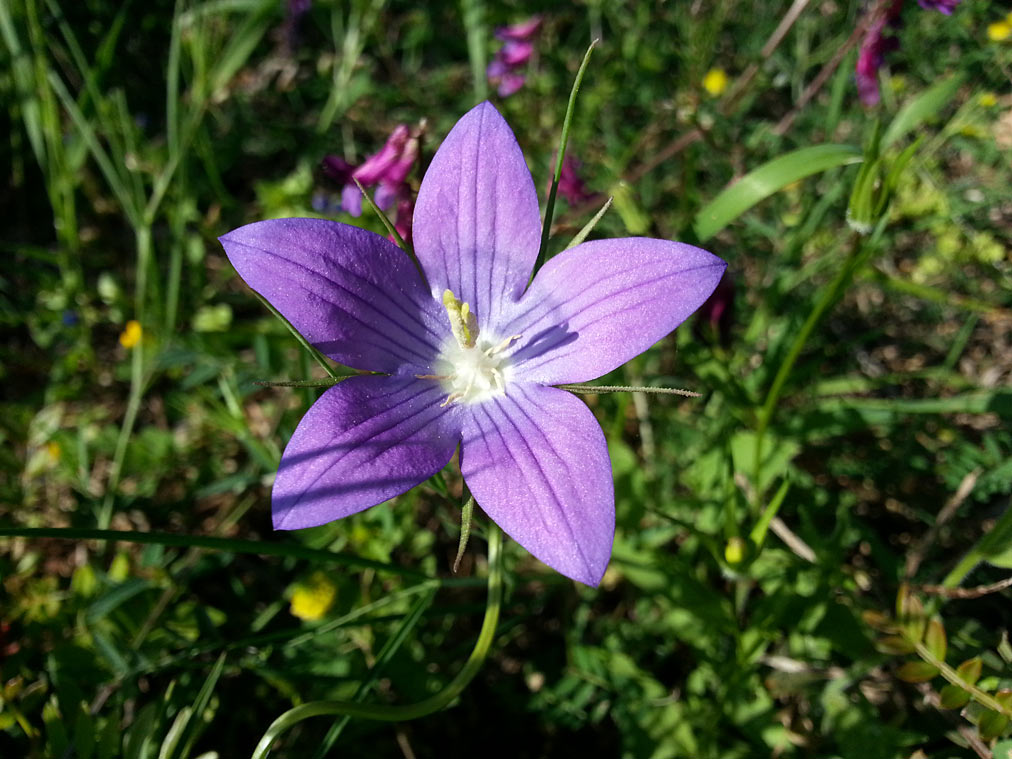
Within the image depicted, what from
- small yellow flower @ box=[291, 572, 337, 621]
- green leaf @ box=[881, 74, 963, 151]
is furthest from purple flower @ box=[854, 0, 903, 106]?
small yellow flower @ box=[291, 572, 337, 621]

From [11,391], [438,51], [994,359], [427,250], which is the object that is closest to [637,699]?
[427,250]

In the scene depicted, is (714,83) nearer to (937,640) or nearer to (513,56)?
(513,56)

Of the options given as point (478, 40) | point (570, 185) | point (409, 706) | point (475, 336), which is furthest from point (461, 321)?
point (478, 40)

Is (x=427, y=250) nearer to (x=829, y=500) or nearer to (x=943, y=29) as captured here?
(x=829, y=500)

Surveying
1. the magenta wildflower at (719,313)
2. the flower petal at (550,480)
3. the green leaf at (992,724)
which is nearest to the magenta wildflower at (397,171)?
the flower petal at (550,480)

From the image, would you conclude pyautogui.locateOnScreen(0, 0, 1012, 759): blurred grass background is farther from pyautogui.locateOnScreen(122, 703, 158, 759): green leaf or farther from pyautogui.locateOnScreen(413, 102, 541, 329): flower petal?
pyautogui.locateOnScreen(413, 102, 541, 329): flower petal

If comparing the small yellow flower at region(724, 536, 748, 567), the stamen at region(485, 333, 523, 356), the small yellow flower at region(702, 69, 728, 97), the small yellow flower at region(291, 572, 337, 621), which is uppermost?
the small yellow flower at region(702, 69, 728, 97)
